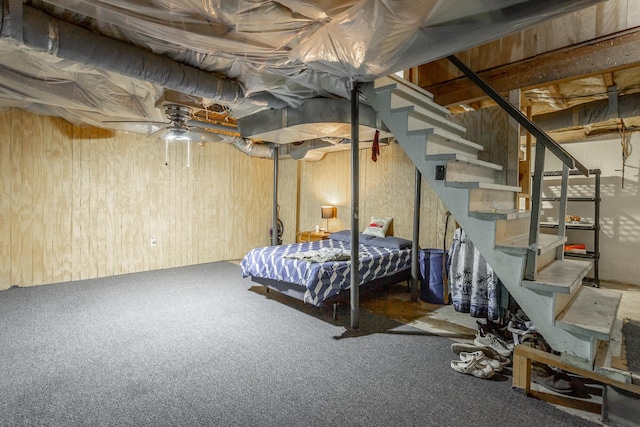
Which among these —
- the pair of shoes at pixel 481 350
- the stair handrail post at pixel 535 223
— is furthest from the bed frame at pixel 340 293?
the stair handrail post at pixel 535 223

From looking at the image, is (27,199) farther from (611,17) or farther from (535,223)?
(611,17)

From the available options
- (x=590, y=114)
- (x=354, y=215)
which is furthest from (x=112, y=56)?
(x=590, y=114)

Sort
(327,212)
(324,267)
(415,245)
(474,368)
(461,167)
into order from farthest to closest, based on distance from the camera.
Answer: (327,212)
(415,245)
(324,267)
(461,167)
(474,368)

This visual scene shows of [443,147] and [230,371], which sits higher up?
[443,147]

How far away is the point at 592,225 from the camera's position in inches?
185

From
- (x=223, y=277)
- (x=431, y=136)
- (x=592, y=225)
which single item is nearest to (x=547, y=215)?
(x=592, y=225)

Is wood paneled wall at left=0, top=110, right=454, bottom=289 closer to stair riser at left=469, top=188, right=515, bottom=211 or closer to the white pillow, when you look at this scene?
the white pillow

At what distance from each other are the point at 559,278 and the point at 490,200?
0.75 meters

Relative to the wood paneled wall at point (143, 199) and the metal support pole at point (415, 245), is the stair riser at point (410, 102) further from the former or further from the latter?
the wood paneled wall at point (143, 199)

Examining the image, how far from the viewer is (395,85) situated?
2666 mm

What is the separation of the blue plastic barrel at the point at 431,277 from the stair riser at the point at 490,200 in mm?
1094

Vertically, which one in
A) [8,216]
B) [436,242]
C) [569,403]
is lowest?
[569,403]

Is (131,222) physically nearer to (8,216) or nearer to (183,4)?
(8,216)

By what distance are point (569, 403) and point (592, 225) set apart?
12.7 feet
